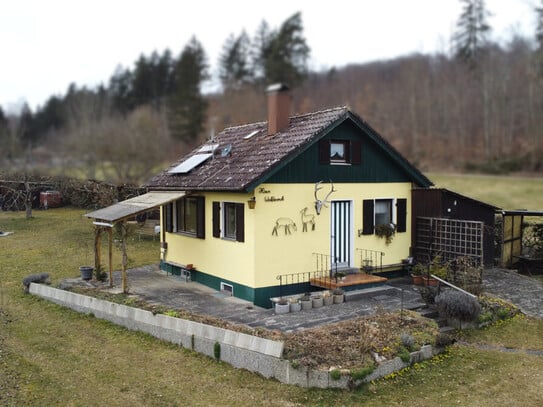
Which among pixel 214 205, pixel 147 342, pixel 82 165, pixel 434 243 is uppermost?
pixel 82 165

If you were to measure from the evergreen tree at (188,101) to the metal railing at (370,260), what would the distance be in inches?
1381

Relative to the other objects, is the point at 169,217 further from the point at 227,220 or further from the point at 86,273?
the point at 227,220

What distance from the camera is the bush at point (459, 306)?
12.0m

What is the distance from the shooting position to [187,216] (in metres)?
17.1

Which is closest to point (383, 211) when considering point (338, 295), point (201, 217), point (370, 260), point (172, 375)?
point (370, 260)

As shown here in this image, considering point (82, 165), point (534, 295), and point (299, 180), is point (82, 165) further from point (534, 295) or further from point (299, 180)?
point (534, 295)

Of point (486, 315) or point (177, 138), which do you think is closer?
point (486, 315)

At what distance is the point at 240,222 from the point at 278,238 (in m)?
1.23

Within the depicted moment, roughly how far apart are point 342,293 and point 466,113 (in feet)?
159

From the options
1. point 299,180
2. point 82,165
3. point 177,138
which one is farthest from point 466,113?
point 299,180

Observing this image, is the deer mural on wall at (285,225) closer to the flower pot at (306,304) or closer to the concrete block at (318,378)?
the flower pot at (306,304)

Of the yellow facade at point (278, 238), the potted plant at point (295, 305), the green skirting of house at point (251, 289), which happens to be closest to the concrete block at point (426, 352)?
the potted plant at point (295, 305)

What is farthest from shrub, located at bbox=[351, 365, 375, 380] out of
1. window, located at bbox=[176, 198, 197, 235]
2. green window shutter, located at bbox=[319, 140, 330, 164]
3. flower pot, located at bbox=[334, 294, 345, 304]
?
window, located at bbox=[176, 198, 197, 235]

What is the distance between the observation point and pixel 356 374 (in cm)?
908
